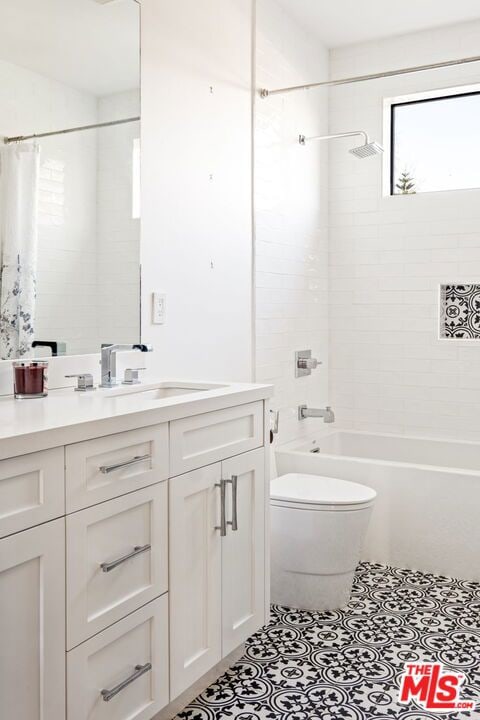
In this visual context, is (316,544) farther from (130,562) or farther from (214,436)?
(130,562)

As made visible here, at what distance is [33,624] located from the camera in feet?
4.53

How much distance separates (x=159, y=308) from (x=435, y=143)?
7.32 ft

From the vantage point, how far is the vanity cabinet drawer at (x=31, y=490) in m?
1.31

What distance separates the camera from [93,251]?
2326 mm

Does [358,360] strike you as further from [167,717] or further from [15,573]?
[15,573]

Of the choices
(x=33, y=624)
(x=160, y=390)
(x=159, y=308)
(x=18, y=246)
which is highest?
(x=18, y=246)

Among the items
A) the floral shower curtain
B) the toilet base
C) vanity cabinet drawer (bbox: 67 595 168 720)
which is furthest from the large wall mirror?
the toilet base

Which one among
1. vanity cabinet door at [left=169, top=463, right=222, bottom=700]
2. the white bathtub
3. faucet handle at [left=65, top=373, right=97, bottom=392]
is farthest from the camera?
the white bathtub

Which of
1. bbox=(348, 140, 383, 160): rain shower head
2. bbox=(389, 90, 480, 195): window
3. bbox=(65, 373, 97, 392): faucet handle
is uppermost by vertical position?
bbox=(389, 90, 480, 195): window

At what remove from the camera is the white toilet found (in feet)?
8.80

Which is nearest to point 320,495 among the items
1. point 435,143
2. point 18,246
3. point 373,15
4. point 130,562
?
point 130,562

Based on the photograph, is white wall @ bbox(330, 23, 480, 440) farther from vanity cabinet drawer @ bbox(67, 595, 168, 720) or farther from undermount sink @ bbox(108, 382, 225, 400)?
vanity cabinet drawer @ bbox(67, 595, 168, 720)

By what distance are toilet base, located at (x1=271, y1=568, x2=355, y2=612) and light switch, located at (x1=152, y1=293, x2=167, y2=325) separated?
1084 mm

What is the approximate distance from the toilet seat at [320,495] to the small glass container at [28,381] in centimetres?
115
